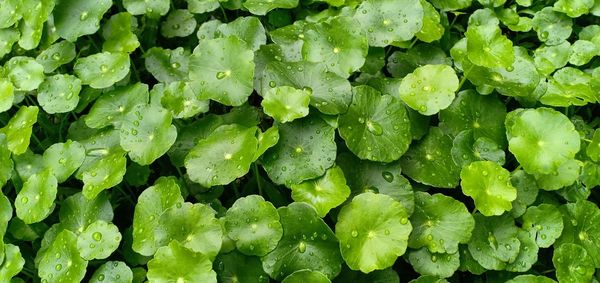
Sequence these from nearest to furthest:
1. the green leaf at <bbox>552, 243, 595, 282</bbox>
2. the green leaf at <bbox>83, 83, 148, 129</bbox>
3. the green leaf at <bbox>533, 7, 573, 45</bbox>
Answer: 1. the green leaf at <bbox>552, 243, 595, 282</bbox>
2. the green leaf at <bbox>83, 83, 148, 129</bbox>
3. the green leaf at <bbox>533, 7, 573, 45</bbox>

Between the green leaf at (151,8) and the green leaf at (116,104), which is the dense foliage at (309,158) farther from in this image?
the green leaf at (151,8)

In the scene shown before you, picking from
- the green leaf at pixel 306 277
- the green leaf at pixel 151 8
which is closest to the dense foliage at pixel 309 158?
the green leaf at pixel 306 277

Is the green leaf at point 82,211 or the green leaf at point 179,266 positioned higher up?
the green leaf at point 179,266

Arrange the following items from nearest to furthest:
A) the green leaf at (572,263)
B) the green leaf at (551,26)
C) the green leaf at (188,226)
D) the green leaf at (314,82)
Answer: the green leaf at (188,226) → the green leaf at (572,263) → the green leaf at (314,82) → the green leaf at (551,26)

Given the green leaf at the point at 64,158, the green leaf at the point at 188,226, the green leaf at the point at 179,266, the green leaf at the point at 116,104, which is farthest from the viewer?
the green leaf at the point at 116,104

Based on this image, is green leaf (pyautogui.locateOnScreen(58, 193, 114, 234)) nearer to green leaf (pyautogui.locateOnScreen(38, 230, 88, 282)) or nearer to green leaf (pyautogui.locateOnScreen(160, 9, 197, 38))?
green leaf (pyautogui.locateOnScreen(38, 230, 88, 282))

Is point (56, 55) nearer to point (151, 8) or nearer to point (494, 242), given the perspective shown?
point (151, 8)

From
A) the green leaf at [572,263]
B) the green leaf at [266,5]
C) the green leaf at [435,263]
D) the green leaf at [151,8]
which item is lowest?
the green leaf at [572,263]

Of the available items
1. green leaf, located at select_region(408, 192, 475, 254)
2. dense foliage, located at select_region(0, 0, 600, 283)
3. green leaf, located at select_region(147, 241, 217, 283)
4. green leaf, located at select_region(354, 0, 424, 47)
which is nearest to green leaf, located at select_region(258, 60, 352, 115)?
dense foliage, located at select_region(0, 0, 600, 283)
